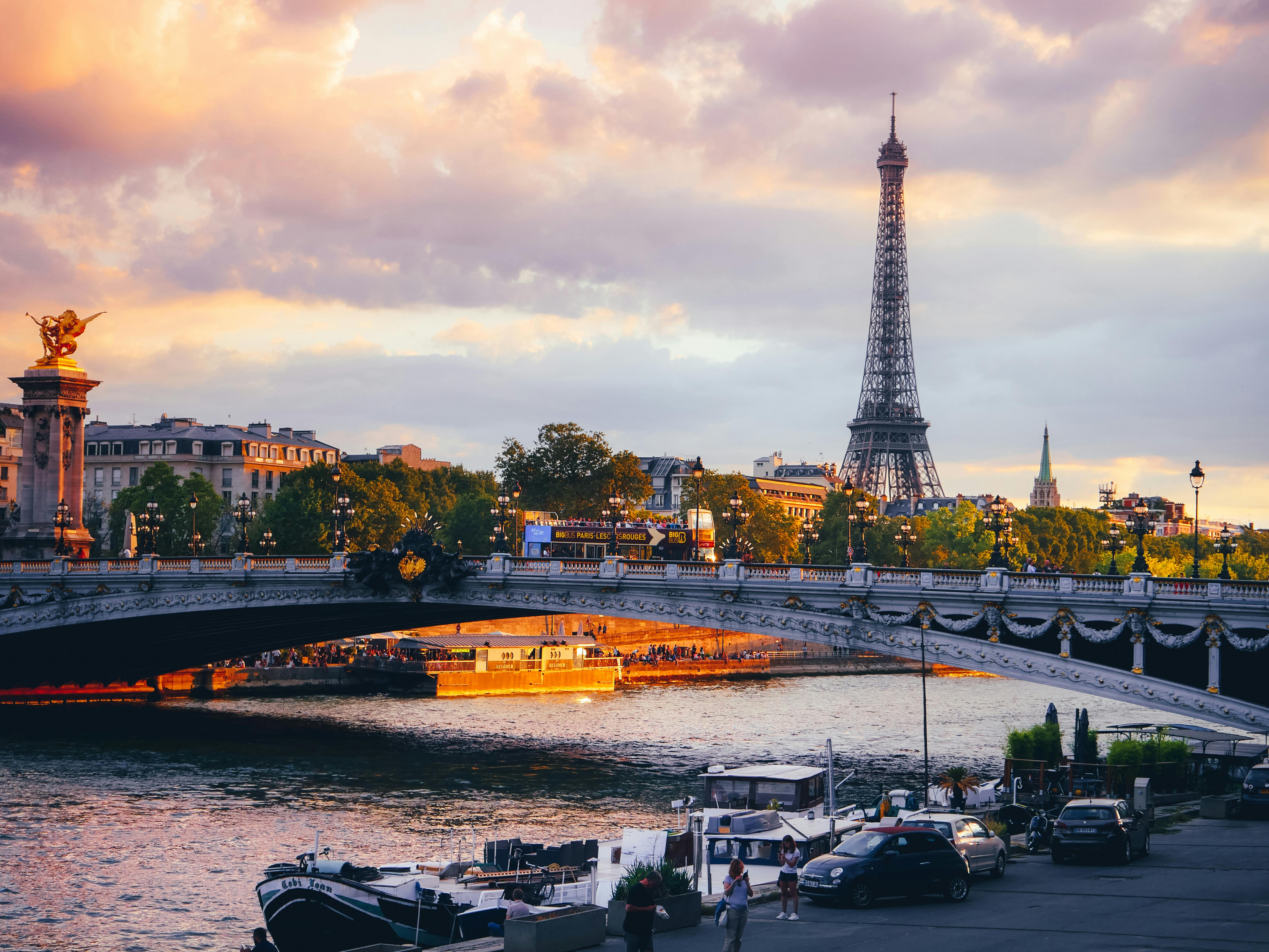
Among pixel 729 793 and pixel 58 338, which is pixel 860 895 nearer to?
pixel 729 793


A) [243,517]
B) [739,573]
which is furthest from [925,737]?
[243,517]

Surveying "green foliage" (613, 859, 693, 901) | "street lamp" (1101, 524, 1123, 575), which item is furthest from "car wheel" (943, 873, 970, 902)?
"street lamp" (1101, 524, 1123, 575)

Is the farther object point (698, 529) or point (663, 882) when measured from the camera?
point (698, 529)

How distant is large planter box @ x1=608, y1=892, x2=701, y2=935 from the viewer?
2570cm

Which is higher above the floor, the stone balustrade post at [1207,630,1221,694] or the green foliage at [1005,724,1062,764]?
the stone balustrade post at [1207,630,1221,694]

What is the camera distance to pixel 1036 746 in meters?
52.8

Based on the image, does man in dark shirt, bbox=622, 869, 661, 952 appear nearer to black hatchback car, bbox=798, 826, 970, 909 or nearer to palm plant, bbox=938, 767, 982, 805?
black hatchback car, bbox=798, 826, 970, 909

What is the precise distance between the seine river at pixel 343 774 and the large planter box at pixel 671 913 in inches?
558

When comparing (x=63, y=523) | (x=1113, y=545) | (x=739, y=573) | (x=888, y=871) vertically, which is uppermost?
(x=63, y=523)

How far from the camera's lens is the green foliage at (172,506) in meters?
134

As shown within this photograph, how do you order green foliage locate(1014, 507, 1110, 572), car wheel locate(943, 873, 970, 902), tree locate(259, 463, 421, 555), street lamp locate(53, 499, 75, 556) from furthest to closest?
green foliage locate(1014, 507, 1110, 572)
tree locate(259, 463, 421, 555)
street lamp locate(53, 499, 75, 556)
car wheel locate(943, 873, 970, 902)

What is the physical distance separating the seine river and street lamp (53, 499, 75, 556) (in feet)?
30.8

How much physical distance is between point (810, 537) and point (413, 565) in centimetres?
10189

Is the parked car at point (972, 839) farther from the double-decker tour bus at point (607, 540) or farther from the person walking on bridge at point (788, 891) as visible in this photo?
the double-decker tour bus at point (607, 540)
